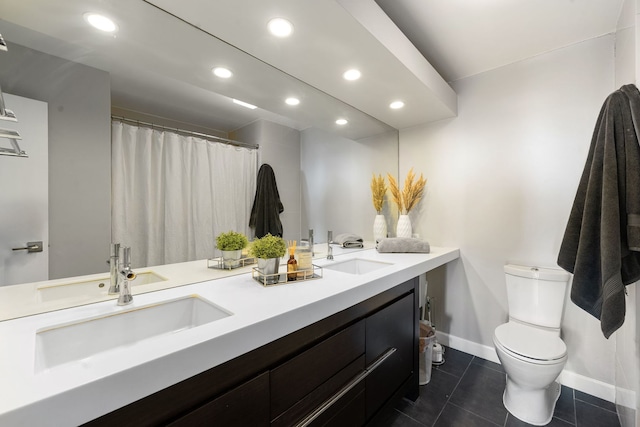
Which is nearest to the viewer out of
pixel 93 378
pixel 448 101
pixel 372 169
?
pixel 93 378

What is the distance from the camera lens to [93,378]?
545 millimetres

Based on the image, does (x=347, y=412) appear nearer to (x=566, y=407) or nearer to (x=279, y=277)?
(x=279, y=277)

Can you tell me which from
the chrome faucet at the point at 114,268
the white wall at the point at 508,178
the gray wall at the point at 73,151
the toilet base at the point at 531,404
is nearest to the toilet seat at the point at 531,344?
the toilet base at the point at 531,404

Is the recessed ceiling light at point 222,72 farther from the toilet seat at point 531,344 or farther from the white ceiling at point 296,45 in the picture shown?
the toilet seat at point 531,344

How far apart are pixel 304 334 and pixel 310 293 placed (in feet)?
0.54

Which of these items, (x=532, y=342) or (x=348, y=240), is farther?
(x=348, y=240)

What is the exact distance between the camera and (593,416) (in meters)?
1.61

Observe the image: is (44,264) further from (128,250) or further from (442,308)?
(442,308)

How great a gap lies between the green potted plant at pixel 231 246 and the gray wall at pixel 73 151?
48cm

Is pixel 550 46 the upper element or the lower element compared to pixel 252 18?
upper

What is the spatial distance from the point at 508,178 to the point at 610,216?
979mm

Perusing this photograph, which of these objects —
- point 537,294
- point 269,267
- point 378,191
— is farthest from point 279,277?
point 537,294

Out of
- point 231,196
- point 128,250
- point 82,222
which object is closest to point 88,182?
point 82,222

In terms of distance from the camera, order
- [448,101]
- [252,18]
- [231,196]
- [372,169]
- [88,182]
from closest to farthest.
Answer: [88,182], [252,18], [231,196], [448,101], [372,169]
